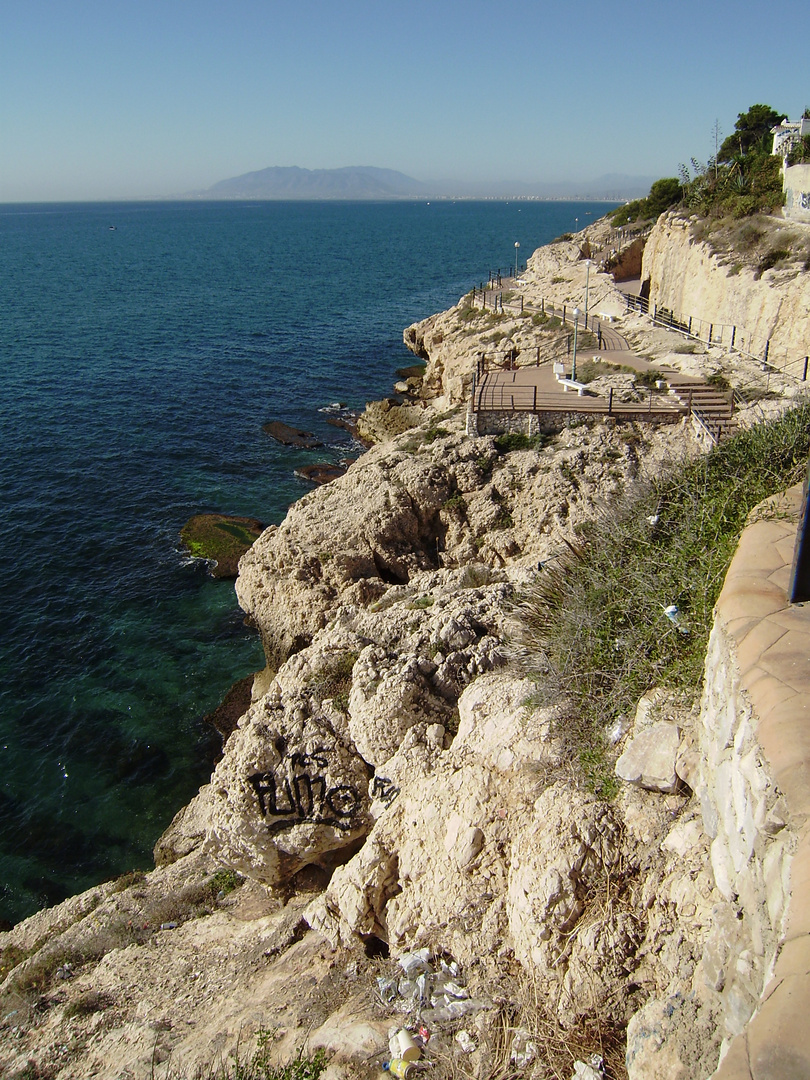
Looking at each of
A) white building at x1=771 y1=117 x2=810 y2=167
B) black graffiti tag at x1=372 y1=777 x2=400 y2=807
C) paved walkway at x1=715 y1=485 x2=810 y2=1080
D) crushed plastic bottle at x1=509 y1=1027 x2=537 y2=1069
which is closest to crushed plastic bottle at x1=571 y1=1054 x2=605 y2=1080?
crushed plastic bottle at x1=509 y1=1027 x2=537 y2=1069

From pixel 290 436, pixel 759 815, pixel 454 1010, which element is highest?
pixel 759 815

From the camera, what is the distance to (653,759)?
21.4ft

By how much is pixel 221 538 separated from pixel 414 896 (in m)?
19.8

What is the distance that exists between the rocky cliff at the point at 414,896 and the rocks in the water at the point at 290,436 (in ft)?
61.8

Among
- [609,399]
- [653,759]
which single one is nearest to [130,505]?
[609,399]

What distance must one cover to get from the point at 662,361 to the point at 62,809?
2349 centimetres

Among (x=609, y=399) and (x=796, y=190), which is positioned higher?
(x=796, y=190)

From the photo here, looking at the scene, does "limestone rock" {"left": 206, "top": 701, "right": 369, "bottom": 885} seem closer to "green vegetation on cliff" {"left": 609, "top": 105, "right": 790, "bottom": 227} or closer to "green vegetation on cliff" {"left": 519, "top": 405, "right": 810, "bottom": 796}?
"green vegetation on cliff" {"left": 519, "top": 405, "right": 810, "bottom": 796}

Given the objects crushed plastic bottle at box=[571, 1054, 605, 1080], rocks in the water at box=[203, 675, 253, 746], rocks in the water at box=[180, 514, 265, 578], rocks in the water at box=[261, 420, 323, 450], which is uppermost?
rocks in the water at box=[261, 420, 323, 450]

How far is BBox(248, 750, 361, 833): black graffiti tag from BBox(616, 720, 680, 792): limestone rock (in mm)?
5166

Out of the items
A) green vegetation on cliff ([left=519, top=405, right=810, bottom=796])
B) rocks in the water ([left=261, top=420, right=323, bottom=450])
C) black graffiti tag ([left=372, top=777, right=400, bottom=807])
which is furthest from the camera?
rocks in the water ([left=261, top=420, right=323, bottom=450])

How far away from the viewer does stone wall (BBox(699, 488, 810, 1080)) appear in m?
3.51

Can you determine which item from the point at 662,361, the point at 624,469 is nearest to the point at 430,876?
the point at 624,469

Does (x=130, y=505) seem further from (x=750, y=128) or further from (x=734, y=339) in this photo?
(x=750, y=128)
